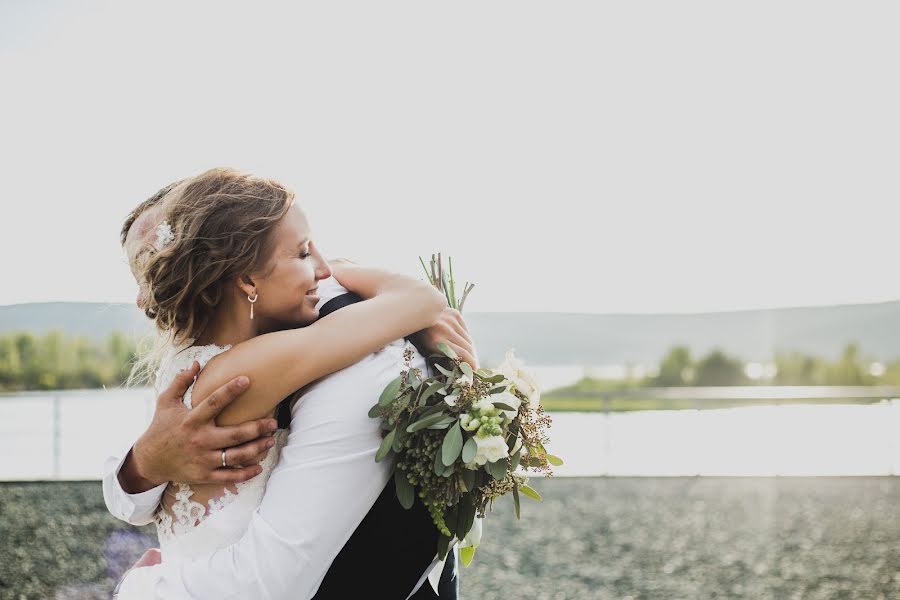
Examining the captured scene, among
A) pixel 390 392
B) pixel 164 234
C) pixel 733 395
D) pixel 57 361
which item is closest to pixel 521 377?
pixel 390 392

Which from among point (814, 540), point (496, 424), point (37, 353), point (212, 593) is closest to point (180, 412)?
point (212, 593)

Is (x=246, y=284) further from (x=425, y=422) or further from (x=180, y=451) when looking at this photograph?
(x=425, y=422)

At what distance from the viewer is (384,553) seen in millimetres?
1768

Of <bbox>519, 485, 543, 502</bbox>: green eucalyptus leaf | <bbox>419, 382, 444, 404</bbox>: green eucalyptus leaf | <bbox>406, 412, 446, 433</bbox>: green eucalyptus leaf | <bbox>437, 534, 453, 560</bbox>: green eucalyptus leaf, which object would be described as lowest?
<bbox>437, 534, 453, 560</bbox>: green eucalyptus leaf

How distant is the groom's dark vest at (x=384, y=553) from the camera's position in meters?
1.73

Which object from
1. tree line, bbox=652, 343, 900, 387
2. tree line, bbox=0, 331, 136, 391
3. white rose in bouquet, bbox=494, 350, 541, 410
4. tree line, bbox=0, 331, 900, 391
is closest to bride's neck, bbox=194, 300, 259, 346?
white rose in bouquet, bbox=494, 350, 541, 410

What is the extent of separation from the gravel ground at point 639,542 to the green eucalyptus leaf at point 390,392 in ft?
17.6

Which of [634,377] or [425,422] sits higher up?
[425,422]

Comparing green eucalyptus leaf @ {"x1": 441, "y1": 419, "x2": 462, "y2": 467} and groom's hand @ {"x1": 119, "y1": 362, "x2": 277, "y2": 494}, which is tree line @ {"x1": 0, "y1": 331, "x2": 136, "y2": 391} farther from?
green eucalyptus leaf @ {"x1": 441, "y1": 419, "x2": 462, "y2": 467}

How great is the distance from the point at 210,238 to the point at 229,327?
265 millimetres

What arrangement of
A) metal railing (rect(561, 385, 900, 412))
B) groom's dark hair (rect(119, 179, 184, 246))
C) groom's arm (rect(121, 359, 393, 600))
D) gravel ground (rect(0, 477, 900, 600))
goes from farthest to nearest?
metal railing (rect(561, 385, 900, 412))
gravel ground (rect(0, 477, 900, 600))
groom's dark hair (rect(119, 179, 184, 246))
groom's arm (rect(121, 359, 393, 600))

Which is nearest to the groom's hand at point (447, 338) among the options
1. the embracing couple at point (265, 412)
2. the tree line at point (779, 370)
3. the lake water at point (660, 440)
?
the embracing couple at point (265, 412)

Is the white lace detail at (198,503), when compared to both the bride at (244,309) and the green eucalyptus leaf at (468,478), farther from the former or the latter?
the green eucalyptus leaf at (468,478)

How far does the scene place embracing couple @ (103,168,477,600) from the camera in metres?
1.59
